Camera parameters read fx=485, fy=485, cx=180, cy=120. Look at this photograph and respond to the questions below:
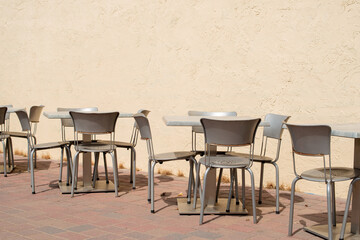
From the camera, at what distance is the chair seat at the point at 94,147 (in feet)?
15.1

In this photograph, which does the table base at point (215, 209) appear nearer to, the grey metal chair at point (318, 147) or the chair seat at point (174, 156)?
the chair seat at point (174, 156)

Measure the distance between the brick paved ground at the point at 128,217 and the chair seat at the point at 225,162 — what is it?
46 centimetres

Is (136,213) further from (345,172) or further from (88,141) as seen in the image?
(345,172)

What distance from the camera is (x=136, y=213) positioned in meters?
4.09

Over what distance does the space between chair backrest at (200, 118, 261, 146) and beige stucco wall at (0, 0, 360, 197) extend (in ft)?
5.15

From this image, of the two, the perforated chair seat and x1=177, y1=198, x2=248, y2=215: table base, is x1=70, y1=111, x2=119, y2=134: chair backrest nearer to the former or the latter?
the perforated chair seat

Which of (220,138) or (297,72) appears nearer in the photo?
(220,138)

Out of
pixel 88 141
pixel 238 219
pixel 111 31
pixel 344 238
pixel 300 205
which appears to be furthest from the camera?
pixel 111 31

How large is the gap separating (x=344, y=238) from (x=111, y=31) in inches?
181

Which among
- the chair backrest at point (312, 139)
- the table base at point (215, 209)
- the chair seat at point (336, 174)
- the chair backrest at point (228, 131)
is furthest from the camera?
the table base at point (215, 209)

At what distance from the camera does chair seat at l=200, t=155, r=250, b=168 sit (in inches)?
145

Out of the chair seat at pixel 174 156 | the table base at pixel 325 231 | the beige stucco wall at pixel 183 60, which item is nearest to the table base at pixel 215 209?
the chair seat at pixel 174 156

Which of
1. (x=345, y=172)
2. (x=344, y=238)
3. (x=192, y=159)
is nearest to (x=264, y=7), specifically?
(x=192, y=159)

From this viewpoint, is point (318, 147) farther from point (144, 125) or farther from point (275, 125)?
point (144, 125)
